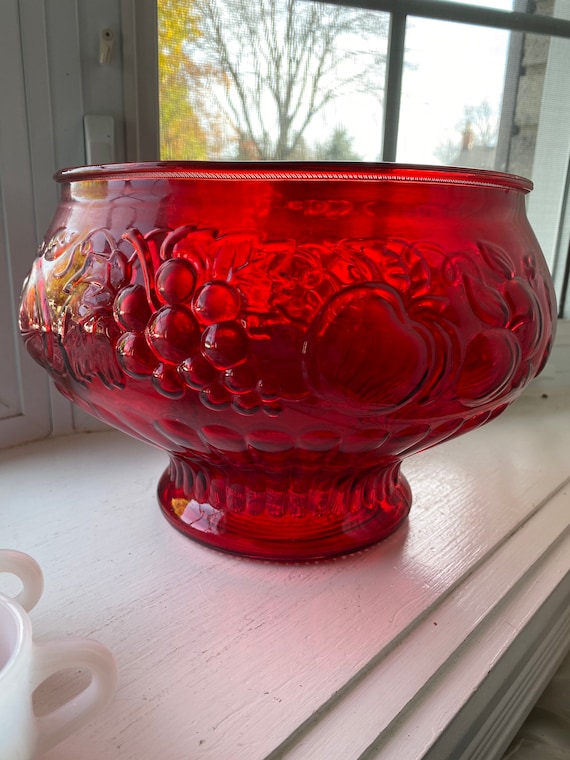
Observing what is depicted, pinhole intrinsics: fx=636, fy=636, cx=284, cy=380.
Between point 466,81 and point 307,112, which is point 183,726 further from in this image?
point 466,81

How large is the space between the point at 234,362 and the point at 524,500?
0.93 feet

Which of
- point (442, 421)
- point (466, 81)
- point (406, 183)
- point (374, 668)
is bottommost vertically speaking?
point (374, 668)

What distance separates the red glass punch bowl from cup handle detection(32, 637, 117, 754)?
A: 0.11m

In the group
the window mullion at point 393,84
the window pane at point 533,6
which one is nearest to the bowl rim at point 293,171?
the window mullion at point 393,84

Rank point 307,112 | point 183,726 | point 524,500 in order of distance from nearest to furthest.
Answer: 1. point 183,726
2. point 524,500
3. point 307,112

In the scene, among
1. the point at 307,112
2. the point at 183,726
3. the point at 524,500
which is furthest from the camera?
the point at 307,112

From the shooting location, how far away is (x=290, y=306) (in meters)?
0.28

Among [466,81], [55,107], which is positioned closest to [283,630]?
[55,107]

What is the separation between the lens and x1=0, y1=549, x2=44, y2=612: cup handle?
26 cm

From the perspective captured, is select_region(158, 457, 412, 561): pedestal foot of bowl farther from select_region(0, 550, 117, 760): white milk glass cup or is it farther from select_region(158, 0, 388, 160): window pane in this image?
select_region(158, 0, 388, 160): window pane

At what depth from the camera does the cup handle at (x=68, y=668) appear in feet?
0.70

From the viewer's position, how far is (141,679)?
0.28m

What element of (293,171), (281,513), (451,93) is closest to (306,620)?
(281,513)

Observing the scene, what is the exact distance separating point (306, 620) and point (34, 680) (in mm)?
145
